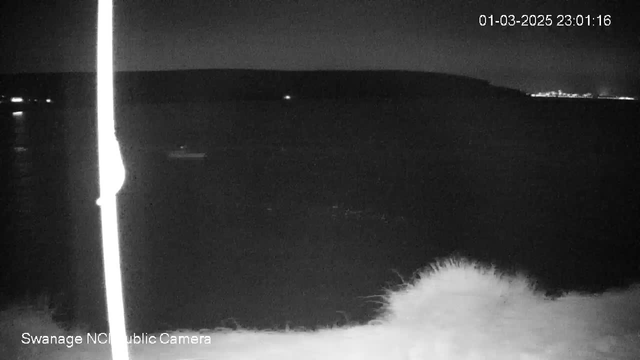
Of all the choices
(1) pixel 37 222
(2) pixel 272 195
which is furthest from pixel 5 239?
(2) pixel 272 195

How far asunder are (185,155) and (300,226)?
20.0 m

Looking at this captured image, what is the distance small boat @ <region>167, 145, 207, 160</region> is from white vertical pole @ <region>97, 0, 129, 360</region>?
29374mm

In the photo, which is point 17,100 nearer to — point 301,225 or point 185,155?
point 185,155

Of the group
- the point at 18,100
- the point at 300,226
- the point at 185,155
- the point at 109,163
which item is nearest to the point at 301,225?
the point at 300,226

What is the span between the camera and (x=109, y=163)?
13.3ft

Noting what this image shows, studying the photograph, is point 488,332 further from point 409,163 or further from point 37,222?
point 409,163

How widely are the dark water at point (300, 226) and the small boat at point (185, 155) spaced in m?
0.64

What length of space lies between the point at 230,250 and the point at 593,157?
1120 inches

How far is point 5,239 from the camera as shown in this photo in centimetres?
1386

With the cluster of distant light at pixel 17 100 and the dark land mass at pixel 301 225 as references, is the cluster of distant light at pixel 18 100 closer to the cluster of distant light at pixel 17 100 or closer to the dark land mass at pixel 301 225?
the cluster of distant light at pixel 17 100

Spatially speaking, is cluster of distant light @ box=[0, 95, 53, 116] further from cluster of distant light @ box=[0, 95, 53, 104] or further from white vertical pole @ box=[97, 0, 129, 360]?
white vertical pole @ box=[97, 0, 129, 360]

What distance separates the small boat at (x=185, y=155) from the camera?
33.2 m

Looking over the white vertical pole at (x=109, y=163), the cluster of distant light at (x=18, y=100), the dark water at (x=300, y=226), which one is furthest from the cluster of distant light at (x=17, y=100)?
the white vertical pole at (x=109, y=163)

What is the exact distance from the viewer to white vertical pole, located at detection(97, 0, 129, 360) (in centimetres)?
394
